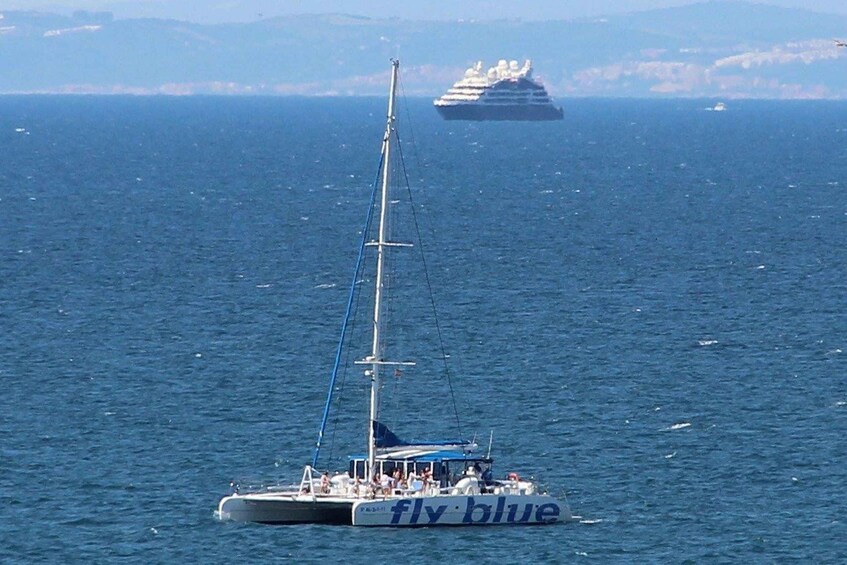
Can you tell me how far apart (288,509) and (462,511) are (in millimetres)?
5991

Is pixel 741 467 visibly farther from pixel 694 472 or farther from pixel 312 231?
pixel 312 231

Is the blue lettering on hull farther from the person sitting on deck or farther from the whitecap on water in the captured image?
the whitecap on water

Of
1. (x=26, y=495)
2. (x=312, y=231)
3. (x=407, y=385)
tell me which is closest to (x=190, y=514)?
(x=26, y=495)

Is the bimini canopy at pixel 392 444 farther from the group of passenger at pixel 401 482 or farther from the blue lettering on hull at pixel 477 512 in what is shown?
the blue lettering on hull at pixel 477 512

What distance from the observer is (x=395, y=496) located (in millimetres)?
67125

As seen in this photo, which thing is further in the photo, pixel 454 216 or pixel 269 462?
pixel 454 216

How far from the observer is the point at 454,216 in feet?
587

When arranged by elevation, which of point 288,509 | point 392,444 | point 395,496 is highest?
point 392,444

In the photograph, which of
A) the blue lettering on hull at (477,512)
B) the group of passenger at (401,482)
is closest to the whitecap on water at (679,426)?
the blue lettering on hull at (477,512)

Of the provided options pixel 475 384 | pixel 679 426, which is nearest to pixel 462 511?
pixel 679 426

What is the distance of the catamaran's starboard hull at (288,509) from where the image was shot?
66.9 meters

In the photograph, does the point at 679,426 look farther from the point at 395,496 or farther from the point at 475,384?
the point at 395,496

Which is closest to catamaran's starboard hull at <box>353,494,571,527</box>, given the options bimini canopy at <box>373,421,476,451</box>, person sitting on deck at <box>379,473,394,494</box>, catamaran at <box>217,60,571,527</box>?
catamaran at <box>217,60,571,527</box>

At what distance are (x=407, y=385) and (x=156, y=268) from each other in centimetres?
4490
